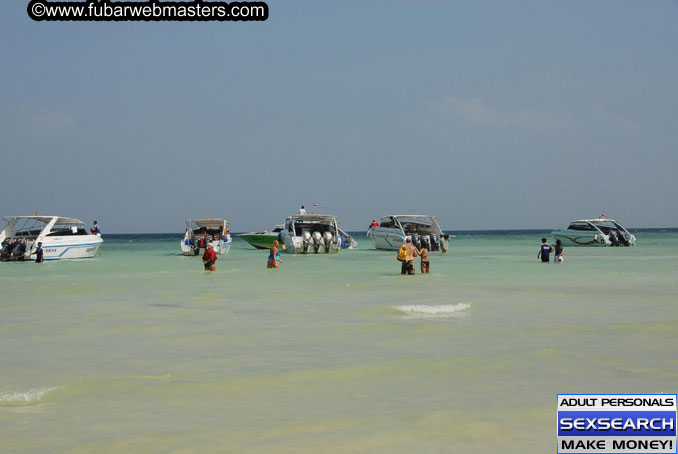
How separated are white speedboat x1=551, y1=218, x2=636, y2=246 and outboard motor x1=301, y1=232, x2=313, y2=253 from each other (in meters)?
20.5

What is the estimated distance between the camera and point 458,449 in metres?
5.02

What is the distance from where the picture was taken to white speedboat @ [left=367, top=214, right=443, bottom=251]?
38656 millimetres

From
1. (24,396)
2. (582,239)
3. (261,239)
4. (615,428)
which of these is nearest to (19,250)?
(261,239)

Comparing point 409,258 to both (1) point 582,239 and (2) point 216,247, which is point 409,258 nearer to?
(2) point 216,247

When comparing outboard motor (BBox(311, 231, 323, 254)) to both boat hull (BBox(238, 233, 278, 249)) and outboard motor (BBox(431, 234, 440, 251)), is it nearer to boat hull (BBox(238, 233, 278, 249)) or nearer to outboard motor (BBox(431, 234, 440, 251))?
outboard motor (BBox(431, 234, 440, 251))

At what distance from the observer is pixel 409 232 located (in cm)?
3950

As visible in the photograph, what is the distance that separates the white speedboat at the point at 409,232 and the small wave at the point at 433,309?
971 inches

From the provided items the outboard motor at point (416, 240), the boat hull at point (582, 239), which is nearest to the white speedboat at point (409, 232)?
the outboard motor at point (416, 240)

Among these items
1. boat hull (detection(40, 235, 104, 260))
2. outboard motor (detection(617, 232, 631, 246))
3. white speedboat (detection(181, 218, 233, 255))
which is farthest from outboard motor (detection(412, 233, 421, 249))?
outboard motor (detection(617, 232, 631, 246))

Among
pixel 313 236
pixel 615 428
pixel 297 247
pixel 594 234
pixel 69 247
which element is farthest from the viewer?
pixel 594 234

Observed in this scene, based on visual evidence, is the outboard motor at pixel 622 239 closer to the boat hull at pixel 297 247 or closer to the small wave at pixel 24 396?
the boat hull at pixel 297 247

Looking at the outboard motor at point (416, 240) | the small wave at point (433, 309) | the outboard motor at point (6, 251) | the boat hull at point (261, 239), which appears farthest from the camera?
the boat hull at point (261, 239)

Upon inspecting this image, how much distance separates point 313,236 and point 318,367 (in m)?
30.8

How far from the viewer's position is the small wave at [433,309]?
1232 cm
